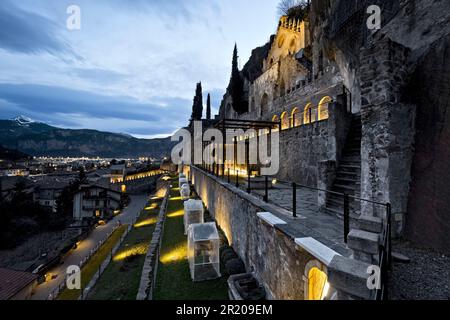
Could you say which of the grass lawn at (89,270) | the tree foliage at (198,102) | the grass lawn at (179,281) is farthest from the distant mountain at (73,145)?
the grass lawn at (179,281)

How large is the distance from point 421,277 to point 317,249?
1.52 metres

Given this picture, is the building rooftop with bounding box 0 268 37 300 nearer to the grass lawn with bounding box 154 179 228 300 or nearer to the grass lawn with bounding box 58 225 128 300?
the grass lawn with bounding box 58 225 128 300

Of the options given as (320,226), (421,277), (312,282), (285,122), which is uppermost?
(285,122)

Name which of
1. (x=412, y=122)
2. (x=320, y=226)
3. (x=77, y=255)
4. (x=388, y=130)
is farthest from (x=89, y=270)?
(x=412, y=122)

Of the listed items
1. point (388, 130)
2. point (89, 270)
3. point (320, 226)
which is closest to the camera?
point (388, 130)

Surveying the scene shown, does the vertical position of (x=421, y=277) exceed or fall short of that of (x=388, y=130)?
it falls short

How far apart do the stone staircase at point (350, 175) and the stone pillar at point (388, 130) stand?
88 centimetres

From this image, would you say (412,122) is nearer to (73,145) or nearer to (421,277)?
(421,277)

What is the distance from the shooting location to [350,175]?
256 inches

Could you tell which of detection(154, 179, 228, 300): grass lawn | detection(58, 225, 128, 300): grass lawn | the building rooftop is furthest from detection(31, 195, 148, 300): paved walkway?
detection(154, 179, 228, 300): grass lawn

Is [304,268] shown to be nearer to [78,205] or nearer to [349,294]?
[349,294]

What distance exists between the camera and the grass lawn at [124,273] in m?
9.77

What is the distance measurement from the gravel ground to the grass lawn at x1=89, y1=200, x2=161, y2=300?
9.06m

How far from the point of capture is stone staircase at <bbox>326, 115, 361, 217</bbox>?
5.84m
